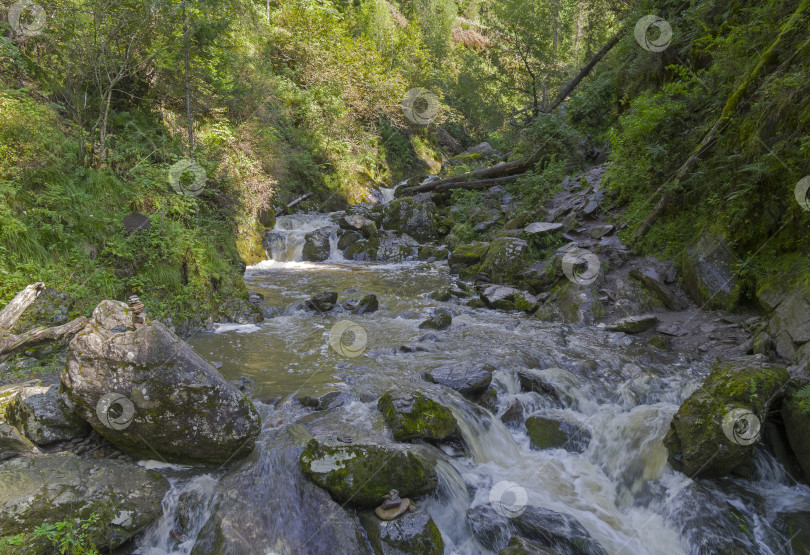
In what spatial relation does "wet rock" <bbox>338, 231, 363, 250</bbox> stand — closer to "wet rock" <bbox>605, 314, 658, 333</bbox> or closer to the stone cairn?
"wet rock" <bbox>605, 314, 658, 333</bbox>

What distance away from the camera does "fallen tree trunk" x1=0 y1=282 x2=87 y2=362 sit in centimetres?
495

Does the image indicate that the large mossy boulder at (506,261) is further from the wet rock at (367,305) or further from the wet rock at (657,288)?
the wet rock at (367,305)

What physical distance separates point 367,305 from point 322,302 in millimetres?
1140

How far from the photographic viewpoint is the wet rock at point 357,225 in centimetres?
1722

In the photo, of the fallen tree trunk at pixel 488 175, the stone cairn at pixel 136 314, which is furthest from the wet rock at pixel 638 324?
the fallen tree trunk at pixel 488 175

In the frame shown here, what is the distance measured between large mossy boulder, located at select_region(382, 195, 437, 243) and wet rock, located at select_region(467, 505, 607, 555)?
46.7 feet

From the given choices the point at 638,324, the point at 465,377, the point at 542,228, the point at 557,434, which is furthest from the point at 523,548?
the point at 542,228

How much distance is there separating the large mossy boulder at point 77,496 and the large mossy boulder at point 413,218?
14.8 m

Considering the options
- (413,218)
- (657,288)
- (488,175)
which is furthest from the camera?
(488,175)

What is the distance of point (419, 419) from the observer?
16.3 feet

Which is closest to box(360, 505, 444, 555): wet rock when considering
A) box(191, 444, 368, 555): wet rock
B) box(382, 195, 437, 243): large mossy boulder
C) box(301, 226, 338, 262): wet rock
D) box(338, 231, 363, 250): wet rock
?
box(191, 444, 368, 555): wet rock

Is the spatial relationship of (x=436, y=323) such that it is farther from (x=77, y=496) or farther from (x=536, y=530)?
(x=77, y=496)

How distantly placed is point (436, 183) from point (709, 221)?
44.9 feet

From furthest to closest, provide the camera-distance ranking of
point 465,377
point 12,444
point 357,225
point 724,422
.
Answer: point 357,225
point 465,377
point 724,422
point 12,444
